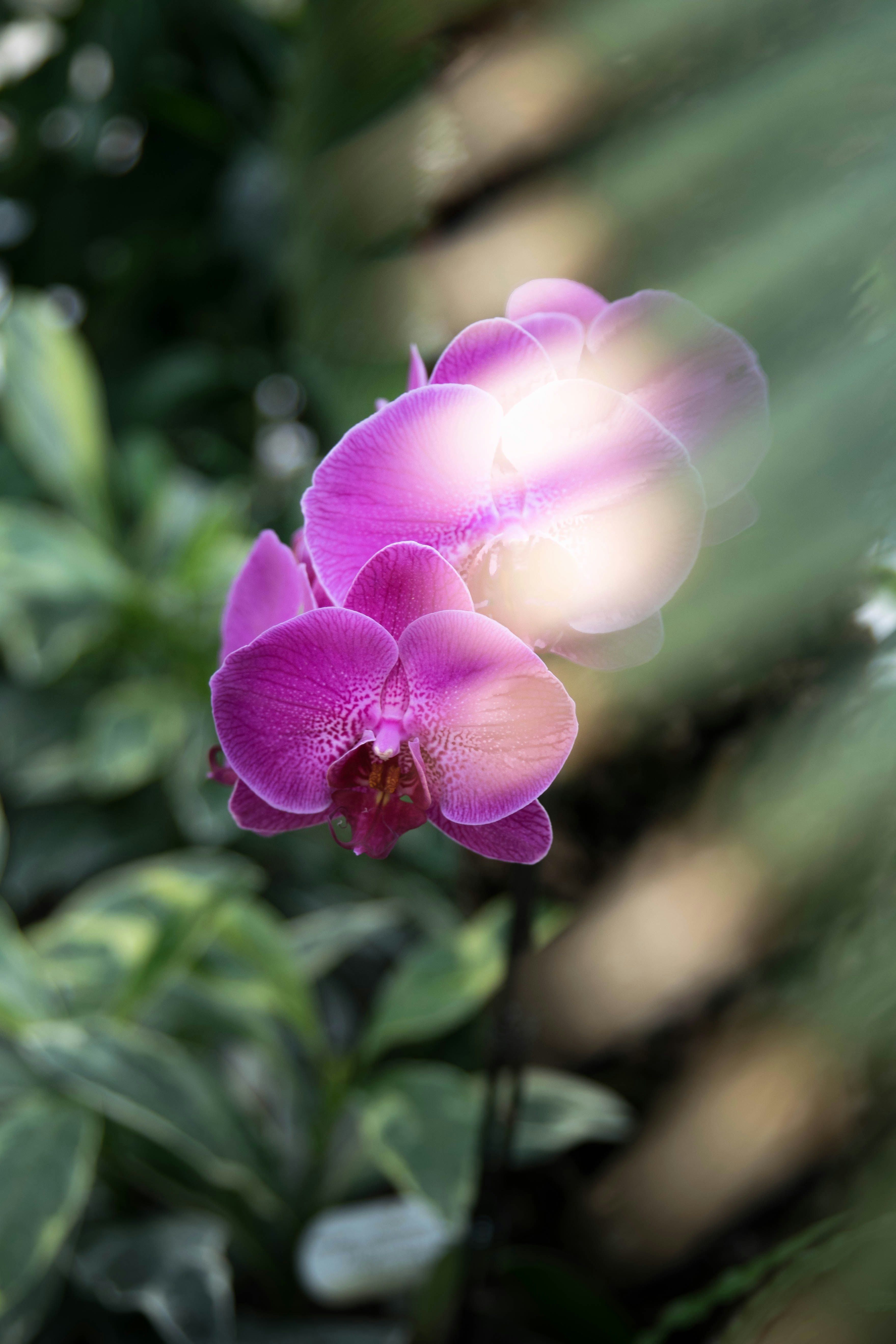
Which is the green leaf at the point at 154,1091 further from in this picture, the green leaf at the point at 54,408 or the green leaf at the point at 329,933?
the green leaf at the point at 54,408

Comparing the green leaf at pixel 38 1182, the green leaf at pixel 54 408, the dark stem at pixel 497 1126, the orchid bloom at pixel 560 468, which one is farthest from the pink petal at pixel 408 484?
the green leaf at pixel 54 408

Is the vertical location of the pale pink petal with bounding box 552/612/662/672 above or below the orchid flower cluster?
below

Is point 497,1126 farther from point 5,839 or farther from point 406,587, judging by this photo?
point 5,839

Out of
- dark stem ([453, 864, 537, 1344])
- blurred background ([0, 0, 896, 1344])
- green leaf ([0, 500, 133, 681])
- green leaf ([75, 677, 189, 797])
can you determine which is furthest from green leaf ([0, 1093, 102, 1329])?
green leaf ([0, 500, 133, 681])

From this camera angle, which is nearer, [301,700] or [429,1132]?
[301,700]

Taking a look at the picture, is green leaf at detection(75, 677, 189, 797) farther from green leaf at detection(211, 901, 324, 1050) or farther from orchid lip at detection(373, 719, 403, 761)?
orchid lip at detection(373, 719, 403, 761)

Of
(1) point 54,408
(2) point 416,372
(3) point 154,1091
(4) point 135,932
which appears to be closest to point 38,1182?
(3) point 154,1091

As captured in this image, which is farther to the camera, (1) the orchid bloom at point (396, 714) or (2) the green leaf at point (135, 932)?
(2) the green leaf at point (135, 932)
